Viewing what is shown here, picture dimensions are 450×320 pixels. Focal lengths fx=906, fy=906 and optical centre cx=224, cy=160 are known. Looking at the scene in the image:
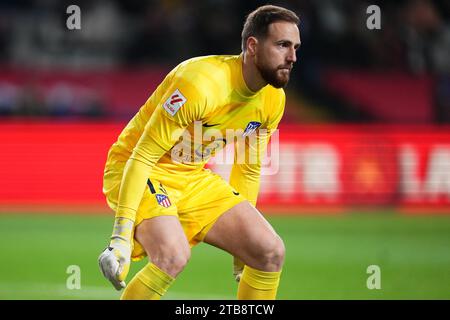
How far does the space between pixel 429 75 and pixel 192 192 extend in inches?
337

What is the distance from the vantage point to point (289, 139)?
1112cm

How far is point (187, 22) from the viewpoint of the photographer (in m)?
13.6

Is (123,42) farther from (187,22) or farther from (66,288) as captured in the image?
(66,288)

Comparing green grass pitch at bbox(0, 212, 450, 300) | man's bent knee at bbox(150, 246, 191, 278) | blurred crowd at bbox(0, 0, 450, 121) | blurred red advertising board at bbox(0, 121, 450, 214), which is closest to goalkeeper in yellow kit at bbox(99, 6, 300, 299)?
man's bent knee at bbox(150, 246, 191, 278)

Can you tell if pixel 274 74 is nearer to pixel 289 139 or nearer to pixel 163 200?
pixel 163 200

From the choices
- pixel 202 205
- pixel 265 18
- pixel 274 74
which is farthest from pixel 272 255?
pixel 265 18

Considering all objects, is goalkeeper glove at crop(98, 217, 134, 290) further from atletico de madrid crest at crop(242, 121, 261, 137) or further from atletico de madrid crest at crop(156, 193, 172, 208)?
atletico de madrid crest at crop(242, 121, 261, 137)

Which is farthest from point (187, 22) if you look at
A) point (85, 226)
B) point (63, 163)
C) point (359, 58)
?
point (85, 226)

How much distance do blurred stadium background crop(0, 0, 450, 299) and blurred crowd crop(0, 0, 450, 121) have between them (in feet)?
0.07

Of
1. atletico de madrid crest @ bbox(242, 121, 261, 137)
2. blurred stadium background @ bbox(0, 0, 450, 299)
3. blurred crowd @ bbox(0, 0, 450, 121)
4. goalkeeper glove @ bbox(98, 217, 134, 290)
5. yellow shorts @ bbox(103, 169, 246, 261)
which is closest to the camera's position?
goalkeeper glove @ bbox(98, 217, 134, 290)

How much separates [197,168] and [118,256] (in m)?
1.02

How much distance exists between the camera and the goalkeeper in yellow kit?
4.75 meters

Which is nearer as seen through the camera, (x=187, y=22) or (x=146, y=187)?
(x=146, y=187)
